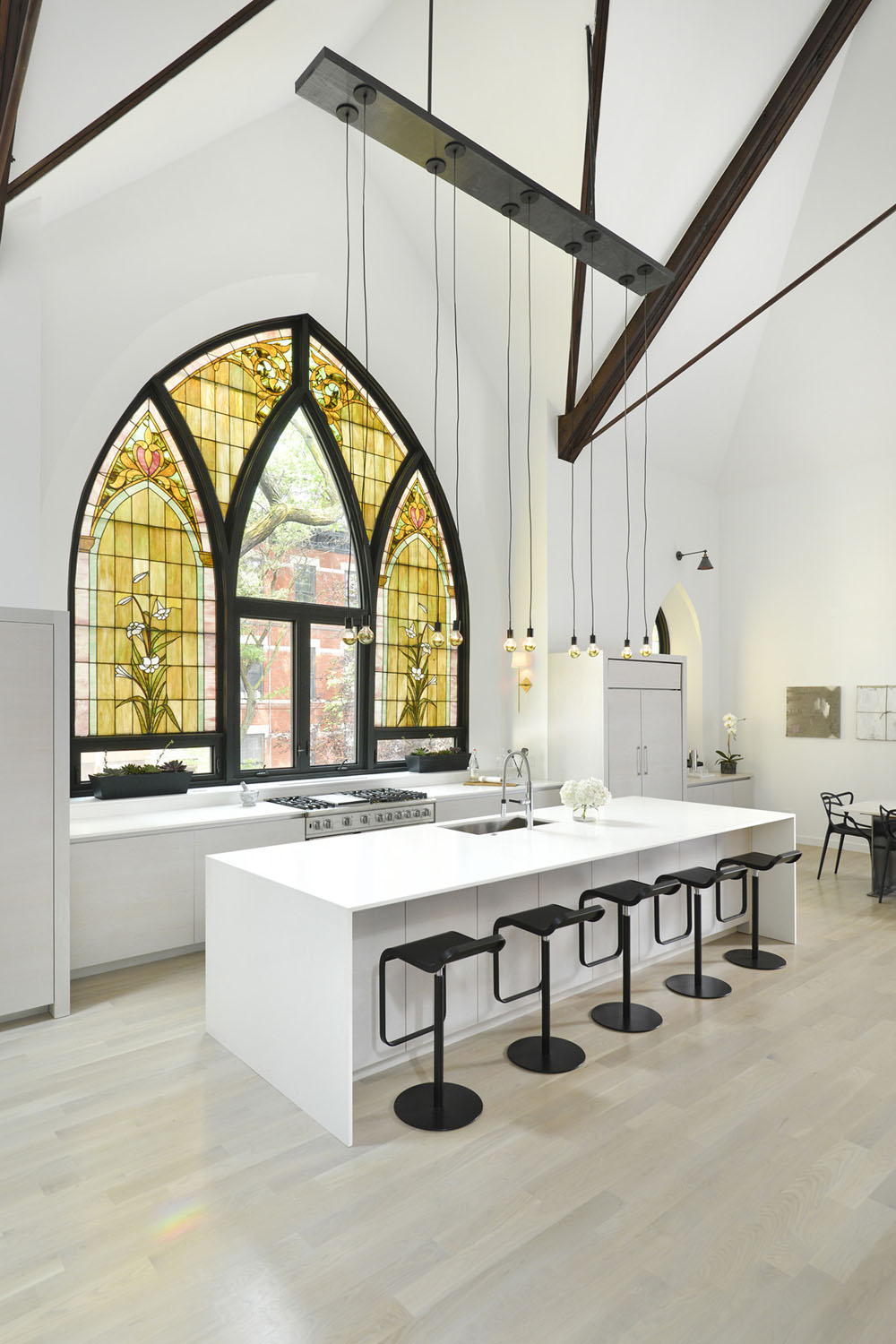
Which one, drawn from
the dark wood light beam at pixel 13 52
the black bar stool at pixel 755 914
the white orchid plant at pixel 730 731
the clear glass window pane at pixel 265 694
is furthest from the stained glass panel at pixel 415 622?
the dark wood light beam at pixel 13 52

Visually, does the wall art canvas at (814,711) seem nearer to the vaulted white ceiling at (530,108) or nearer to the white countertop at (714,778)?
the white countertop at (714,778)

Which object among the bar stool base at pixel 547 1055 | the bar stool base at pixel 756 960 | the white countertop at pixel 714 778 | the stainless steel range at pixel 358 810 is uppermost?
the stainless steel range at pixel 358 810

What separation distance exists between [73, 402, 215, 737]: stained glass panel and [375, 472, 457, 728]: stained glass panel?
5.52ft

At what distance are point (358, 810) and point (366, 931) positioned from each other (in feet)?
7.84

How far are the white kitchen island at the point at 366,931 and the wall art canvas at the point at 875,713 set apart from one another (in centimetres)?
408

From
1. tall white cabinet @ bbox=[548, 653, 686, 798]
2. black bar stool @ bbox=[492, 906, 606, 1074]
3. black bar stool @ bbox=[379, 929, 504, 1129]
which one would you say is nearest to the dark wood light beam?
black bar stool @ bbox=[379, 929, 504, 1129]

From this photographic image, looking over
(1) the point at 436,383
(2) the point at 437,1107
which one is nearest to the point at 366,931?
(2) the point at 437,1107

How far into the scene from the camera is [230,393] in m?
6.17

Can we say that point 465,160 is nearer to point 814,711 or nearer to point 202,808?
point 202,808

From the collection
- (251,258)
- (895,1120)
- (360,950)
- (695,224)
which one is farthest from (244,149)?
(895,1120)

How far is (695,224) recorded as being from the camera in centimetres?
624

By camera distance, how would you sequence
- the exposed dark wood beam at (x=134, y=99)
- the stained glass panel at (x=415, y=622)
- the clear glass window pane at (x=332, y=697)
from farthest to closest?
the stained glass panel at (x=415, y=622), the clear glass window pane at (x=332, y=697), the exposed dark wood beam at (x=134, y=99)

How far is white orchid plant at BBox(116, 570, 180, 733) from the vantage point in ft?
18.4

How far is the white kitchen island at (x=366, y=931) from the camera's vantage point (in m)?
3.04
